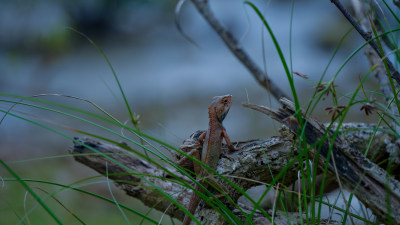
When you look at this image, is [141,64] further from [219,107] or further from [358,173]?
[358,173]

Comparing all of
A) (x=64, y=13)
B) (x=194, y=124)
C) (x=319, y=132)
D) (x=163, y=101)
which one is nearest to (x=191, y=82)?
(x=163, y=101)

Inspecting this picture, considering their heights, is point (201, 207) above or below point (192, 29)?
below

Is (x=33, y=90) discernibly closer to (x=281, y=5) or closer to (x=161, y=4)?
(x=161, y=4)

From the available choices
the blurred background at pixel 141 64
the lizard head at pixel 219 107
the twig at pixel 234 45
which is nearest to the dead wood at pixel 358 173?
the lizard head at pixel 219 107

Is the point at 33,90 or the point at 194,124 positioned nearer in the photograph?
the point at 194,124

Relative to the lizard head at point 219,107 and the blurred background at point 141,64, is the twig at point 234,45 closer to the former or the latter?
the lizard head at point 219,107

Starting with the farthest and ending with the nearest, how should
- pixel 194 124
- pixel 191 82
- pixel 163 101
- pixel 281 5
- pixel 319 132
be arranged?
pixel 281 5 < pixel 191 82 < pixel 163 101 < pixel 194 124 < pixel 319 132

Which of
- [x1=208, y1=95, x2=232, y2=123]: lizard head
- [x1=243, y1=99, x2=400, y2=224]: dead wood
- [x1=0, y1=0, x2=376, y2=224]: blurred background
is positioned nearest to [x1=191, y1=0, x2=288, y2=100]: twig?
[x1=208, y1=95, x2=232, y2=123]: lizard head

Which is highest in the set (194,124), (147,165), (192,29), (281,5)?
(281,5)
